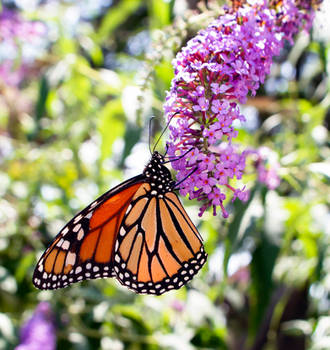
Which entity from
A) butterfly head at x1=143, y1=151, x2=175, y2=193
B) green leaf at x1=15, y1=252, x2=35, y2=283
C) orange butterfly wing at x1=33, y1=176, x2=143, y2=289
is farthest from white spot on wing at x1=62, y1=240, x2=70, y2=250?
green leaf at x1=15, y1=252, x2=35, y2=283

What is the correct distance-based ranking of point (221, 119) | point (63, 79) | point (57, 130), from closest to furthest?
1. point (221, 119)
2. point (63, 79)
3. point (57, 130)

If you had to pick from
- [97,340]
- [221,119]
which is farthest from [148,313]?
[221,119]

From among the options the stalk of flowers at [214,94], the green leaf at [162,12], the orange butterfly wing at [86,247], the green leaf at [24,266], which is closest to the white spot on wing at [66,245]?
the orange butterfly wing at [86,247]

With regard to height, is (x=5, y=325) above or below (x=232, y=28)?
below

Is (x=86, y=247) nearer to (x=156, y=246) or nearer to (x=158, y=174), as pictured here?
(x=156, y=246)

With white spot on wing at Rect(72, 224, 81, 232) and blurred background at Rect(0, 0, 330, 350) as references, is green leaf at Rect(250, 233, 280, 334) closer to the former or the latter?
blurred background at Rect(0, 0, 330, 350)

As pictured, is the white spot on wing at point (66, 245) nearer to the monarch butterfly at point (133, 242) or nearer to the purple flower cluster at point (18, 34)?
the monarch butterfly at point (133, 242)

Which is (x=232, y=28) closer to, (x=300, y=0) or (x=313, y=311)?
(x=300, y=0)

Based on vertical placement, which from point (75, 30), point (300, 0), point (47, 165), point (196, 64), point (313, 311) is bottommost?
point (313, 311)
